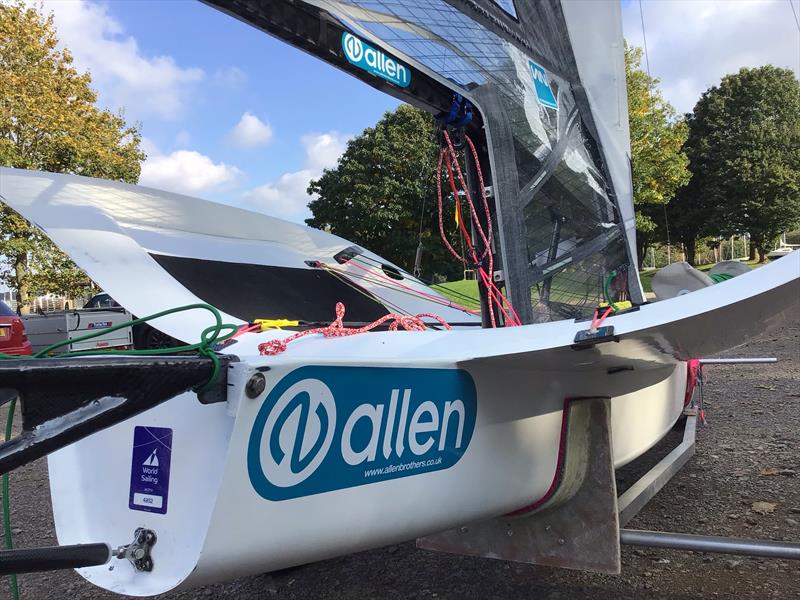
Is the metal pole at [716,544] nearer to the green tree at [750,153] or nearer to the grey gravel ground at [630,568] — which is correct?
the grey gravel ground at [630,568]

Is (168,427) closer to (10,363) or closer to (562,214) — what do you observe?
(10,363)

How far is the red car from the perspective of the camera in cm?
629

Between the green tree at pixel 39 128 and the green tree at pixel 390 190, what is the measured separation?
1055 centimetres

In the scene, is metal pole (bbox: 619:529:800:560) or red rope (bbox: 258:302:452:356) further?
metal pole (bbox: 619:529:800:560)

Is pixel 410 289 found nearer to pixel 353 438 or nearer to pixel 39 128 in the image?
pixel 353 438

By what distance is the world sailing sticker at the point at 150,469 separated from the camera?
4.49 ft

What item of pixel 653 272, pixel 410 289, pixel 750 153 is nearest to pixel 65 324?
pixel 410 289

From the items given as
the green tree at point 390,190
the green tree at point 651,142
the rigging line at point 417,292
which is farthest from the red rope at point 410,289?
the green tree at point 390,190

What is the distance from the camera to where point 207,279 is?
2.56 meters

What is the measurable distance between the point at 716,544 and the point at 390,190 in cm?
2189

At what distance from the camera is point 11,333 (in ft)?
20.8

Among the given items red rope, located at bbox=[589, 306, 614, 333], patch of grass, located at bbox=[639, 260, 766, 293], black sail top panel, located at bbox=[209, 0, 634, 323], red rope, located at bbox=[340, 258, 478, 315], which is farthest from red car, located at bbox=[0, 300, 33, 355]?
red rope, located at bbox=[589, 306, 614, 333]

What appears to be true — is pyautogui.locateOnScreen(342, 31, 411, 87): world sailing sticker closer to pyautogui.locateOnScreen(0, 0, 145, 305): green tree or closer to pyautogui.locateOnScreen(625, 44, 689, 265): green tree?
pyautogui.locateOnScreen(0, 0, 145, 305): green tree

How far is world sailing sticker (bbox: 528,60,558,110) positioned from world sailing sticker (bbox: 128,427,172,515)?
2.52 meters
